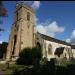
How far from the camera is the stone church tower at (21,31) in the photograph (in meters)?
48.3

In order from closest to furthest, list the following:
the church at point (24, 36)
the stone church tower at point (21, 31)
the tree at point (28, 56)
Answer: the tree at point (28, 56)
the stone church tower at point (21, 31)
the church at point (24, 36)

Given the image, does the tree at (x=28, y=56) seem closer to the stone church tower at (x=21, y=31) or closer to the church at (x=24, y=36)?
the church at (x=24, y=36)

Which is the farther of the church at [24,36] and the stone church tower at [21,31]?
the church at [24,36]

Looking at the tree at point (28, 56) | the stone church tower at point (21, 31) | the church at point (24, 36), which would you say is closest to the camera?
the tree at point (28, 56)

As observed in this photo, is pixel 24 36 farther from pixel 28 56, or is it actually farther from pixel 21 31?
pixel 28 56

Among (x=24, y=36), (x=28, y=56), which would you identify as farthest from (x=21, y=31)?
(x=28, y=56)

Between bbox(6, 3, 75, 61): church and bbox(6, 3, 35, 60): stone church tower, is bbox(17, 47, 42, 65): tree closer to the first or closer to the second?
bbox(6, 3, 75, 61): church

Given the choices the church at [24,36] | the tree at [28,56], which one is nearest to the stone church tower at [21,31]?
the church at [24,36]

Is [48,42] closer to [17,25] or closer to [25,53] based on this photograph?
[17,25]

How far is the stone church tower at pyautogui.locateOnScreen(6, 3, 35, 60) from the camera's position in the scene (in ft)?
159

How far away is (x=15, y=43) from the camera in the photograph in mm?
50906

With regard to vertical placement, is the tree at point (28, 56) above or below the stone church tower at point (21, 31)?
below

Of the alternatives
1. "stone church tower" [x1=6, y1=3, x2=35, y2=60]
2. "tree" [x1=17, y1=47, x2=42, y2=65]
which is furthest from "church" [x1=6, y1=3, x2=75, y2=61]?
"tree" [x1=17, y1=47, x2=42, y2=65]

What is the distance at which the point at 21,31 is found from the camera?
1933 inches
